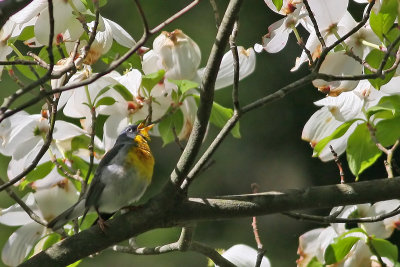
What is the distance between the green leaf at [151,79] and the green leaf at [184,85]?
0.13 ft

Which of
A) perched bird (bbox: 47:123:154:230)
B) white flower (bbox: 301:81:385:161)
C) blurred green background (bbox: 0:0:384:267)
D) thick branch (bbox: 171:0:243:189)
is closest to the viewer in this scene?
thick branch (bbox: 171:0:243:189)

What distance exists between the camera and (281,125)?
15.0ft

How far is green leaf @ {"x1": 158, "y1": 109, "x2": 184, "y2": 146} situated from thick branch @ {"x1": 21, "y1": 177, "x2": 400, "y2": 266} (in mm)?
168

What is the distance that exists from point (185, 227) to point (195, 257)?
2951 mm

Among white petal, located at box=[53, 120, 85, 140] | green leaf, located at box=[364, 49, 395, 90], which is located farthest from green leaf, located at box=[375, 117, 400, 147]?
white petal, located at box=[53, 120, 85, 140]

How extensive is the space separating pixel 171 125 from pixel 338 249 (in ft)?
1.33

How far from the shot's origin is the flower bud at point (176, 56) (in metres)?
1.50

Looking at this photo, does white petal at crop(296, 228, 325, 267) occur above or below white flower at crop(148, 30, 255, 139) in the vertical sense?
below

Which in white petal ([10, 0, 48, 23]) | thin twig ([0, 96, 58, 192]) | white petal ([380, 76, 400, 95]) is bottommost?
white petal ([380, 76, 400, 95])

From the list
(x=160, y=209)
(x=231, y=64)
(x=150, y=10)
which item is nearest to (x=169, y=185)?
(x=160, y=209)

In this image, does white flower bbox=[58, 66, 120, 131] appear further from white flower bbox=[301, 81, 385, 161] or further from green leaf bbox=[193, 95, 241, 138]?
white flower bbox=[301, 81, 385, 161]

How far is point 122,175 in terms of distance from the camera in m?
1.86

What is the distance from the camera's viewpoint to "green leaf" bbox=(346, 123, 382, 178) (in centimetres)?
155

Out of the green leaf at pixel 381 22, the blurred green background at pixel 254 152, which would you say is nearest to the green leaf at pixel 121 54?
the green leaf at pixel 381 22
